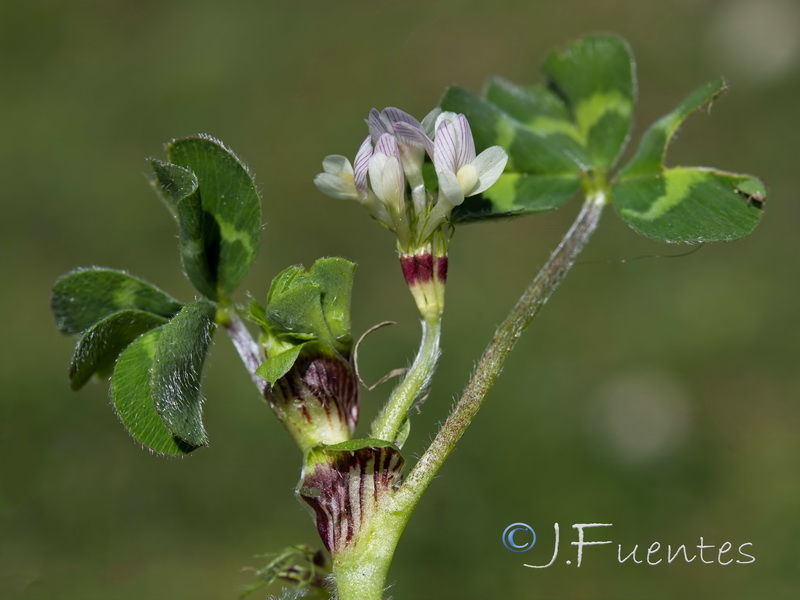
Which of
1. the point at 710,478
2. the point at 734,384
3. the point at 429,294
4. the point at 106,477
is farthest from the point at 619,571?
the point at 429,294

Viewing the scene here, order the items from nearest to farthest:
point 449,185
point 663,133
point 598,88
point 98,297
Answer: point 449,185, point 98,297, point 663,133, point 598,88

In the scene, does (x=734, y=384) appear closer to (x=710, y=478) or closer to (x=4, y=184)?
(x=710, y=478)

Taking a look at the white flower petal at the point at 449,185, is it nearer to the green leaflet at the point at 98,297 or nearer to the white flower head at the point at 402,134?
the white flower head at the point at 402,134

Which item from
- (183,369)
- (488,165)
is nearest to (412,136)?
(488,165)

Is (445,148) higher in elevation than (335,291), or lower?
higher

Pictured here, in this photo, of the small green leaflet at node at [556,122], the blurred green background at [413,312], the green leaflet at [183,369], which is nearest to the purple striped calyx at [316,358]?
the green leaflet at [183,369]

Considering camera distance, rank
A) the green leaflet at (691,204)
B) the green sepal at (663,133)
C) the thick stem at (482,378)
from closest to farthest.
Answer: the thick stem at (482,378)
the green leaflet at (691,204)
the green sepal at (663,133)

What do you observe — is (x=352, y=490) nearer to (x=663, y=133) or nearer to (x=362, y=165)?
(x=362, y=165)
